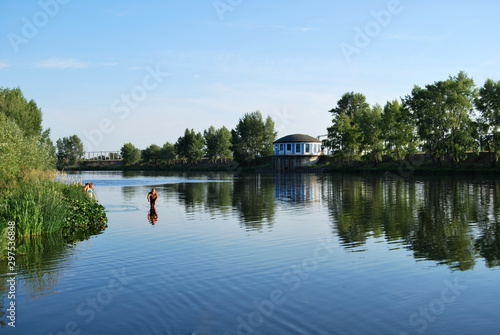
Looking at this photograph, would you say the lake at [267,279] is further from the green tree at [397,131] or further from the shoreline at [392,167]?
the green tree at [397,131]

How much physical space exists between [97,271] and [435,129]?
7464cm

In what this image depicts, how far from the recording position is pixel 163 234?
20.1 metres

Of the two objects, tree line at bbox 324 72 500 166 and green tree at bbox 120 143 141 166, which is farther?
green tree at bbox 120 143 141 166

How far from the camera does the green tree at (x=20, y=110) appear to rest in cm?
5962

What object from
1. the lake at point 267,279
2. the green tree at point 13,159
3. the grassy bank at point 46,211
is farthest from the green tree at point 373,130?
the grassy bank at point 46,211

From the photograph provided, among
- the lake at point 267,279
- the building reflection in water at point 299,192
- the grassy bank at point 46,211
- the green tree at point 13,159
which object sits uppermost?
the green tree at point 13,159

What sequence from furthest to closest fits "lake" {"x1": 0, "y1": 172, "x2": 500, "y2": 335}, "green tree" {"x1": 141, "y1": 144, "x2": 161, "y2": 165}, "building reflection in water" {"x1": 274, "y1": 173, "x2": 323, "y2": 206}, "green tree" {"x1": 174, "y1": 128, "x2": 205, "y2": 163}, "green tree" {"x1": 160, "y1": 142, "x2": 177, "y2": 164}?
"green tree" {"x1": 141, "y1": 144, "x2": 161, "y2": 165} → "green tree" {"x1": 160, "y1": 142, "x2": 177, "y2": 164} → "green tree" {"x1": 174, "y1": 128, "x2": 205, "y2": 163} → "building reflection in water" {"x1": 274, "y1": 173, "x2": 323, "y2": 206} → "lake" {"x1": 0, "y1": 172, "x2": 500, "y2": 335}

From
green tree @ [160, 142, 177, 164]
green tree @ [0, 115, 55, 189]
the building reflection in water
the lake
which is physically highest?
green tree @ [160, 142, 177, 164]

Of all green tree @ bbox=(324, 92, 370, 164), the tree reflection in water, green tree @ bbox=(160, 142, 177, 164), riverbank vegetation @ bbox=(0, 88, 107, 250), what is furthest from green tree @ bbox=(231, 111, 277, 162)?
riverbank vegetation @ bbox=(0, 88, 107, 250)

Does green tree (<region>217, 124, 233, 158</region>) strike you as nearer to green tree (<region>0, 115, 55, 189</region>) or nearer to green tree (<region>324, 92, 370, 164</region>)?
green tree (<region>324, 92, 370, 164</region>)

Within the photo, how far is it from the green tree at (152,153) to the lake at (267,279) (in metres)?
169

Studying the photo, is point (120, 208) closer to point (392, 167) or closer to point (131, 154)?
point (392, 167)

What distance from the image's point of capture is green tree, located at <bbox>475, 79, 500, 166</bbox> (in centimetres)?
6966

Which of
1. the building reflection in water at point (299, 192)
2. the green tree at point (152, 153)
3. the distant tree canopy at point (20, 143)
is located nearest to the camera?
the distant tree canopy at point (20, 143)
